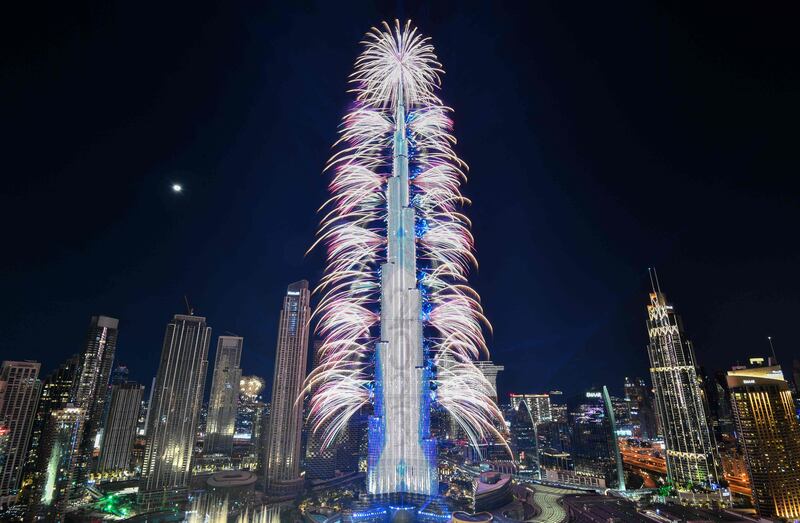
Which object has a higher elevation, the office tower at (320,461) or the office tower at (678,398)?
the office tower at (678,398)

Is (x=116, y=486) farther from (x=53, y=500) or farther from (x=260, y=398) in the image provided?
(x=260, y=398)

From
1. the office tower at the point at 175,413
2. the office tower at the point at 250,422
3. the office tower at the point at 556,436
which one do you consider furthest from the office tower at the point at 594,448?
the office tower at the point at 175,413

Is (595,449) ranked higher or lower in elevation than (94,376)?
lower

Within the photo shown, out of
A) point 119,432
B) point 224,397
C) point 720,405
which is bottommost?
point 119,432

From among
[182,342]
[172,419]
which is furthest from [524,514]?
[182,342]

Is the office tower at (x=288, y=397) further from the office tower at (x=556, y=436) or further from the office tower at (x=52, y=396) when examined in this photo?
the office tower at (x=556, y=436)

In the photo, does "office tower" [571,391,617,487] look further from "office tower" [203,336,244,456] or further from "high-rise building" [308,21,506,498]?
A: "office tower" [203,336,244,456]

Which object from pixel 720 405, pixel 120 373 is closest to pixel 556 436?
pixel 720 405

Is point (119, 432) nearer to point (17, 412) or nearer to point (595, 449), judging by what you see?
point (17, 412)
